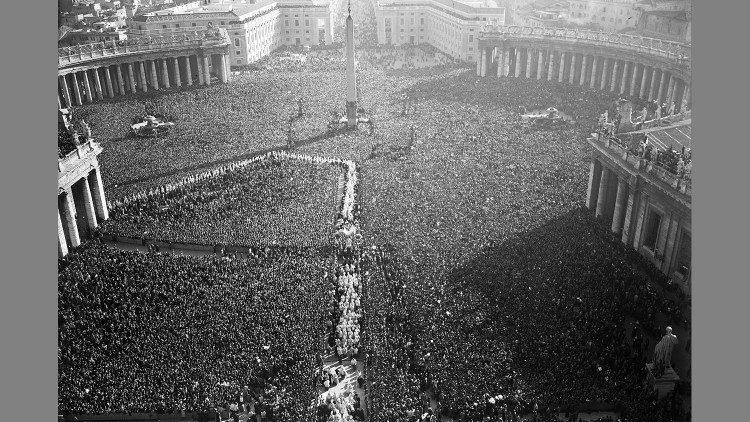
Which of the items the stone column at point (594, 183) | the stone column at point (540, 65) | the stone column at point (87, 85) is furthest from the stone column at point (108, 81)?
the stone column at point (594, 183)

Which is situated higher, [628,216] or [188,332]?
[628,216]

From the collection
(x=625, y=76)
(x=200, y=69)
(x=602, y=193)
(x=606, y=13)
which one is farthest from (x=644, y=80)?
(x=200, y=69)

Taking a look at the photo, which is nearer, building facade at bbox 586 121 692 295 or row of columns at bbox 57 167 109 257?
building facade at bbox 586 121 692 295

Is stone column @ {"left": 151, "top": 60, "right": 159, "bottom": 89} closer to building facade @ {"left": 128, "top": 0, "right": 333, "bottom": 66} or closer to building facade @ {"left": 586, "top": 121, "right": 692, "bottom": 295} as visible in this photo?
building facade @ {"left": 128, "top": 0, "right": 333, "bottom": 66}

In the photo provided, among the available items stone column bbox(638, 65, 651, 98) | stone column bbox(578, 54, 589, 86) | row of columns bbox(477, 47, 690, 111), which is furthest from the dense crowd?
Answer: stone column bbox(578, 54, 589, 86)

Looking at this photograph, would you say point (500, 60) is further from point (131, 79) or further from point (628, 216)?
point (628, 216)

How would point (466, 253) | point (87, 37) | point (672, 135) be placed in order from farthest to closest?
point (87, 37) < point (672, 135) < point (466, 253)

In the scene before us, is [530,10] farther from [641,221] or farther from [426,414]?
[426,414]
